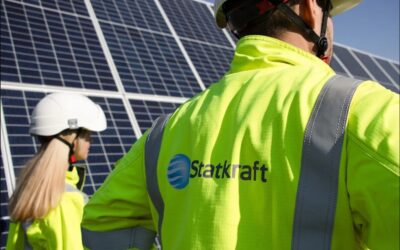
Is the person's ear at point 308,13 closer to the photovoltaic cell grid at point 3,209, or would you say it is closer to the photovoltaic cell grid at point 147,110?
the photovoltaic cell grid at point 3,209

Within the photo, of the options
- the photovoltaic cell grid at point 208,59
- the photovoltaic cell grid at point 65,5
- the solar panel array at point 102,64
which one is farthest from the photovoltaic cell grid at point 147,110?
the photovoltaic cell grid at point 65,5

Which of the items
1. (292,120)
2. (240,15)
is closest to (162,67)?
(240,15)

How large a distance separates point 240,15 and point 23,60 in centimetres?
435

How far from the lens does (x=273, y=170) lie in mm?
975

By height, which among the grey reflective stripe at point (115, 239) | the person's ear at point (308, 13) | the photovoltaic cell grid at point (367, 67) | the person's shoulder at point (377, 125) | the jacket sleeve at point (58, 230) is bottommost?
the jacket sleeve at point (58, 230)

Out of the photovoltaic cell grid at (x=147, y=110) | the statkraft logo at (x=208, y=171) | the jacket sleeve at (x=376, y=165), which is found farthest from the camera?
the photovoltaic cell grid at (x=147, y=110)

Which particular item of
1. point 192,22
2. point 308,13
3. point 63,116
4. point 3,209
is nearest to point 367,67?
point 192,22

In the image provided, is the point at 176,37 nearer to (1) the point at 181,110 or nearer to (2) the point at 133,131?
(2) the point at 133,131

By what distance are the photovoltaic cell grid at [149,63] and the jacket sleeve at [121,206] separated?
168 inches

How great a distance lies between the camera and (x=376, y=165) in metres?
0.81

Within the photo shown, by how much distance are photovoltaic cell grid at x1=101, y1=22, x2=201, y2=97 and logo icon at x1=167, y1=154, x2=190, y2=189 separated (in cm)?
451

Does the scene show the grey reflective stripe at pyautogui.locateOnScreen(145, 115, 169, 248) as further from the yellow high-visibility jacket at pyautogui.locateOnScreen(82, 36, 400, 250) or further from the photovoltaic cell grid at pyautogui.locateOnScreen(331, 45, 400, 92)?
the photovoltaic cell grid at pyautogui.locateOnScreen(331, 45, 400, 92)

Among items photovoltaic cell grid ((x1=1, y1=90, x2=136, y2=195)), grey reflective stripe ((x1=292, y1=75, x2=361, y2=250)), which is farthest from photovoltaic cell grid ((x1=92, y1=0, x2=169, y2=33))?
grey reflective stripe ((x1=292, y1=75, x2=361, y2=250))

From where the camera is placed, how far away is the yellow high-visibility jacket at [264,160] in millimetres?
829
